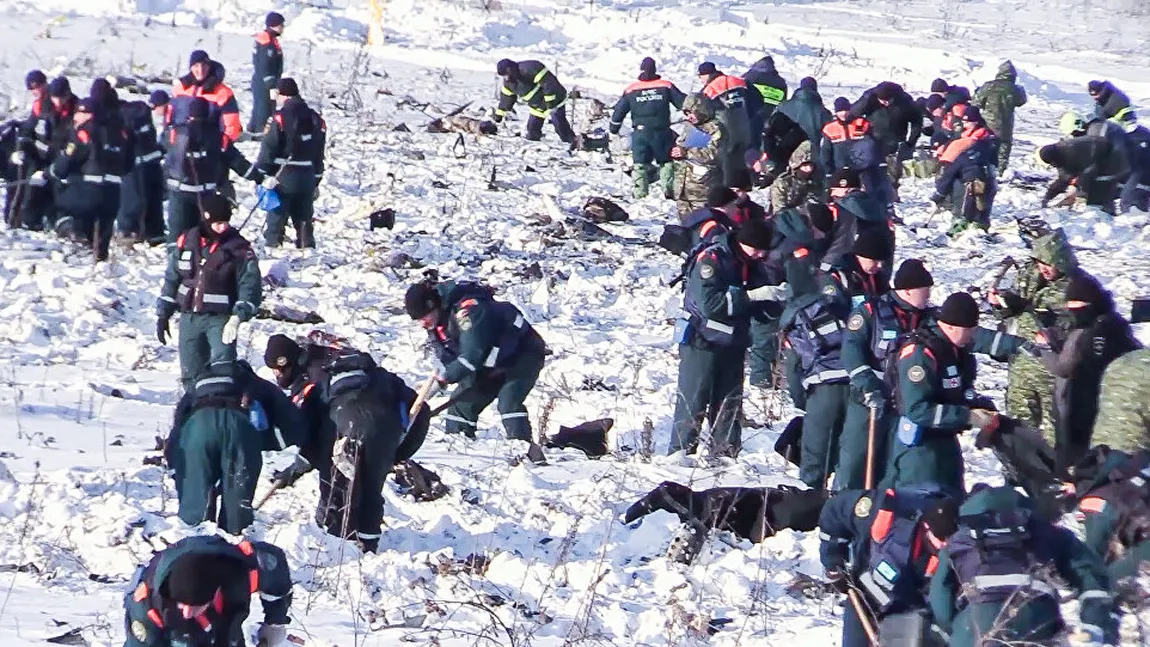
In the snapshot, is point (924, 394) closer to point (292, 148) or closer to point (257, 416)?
point (257, 416)

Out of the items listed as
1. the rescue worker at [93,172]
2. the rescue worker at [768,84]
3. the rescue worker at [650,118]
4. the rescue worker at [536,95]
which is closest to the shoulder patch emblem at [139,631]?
the rescue worker at [93,172]

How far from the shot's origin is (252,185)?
17766 millimetres

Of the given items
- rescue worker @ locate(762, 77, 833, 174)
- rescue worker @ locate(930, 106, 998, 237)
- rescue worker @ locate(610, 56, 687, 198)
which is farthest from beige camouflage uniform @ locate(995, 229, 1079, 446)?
rescue worker @ locate(610, 56, 687, 198)

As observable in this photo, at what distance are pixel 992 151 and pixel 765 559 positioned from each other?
32.0 feet

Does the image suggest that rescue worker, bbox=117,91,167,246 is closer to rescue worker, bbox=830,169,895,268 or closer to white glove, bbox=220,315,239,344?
white glove, bbox=220,315,239,344

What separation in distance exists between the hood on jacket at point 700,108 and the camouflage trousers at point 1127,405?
7467 mm

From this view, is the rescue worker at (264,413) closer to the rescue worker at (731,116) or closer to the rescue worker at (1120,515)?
the rescue worker at (1120,515)

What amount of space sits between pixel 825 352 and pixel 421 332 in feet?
16.0

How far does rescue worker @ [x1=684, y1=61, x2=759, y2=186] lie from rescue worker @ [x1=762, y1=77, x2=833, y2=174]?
0.25 m

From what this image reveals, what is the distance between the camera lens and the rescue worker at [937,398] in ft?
24.9

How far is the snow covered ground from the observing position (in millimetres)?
7422

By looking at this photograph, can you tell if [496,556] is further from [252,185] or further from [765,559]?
[252,185]

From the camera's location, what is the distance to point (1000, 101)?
64.0 ft

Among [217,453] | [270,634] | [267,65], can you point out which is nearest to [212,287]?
[217,453]
